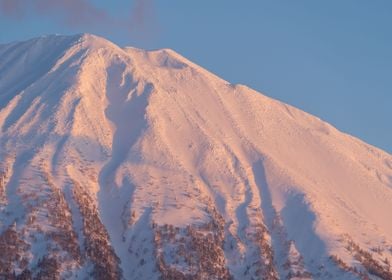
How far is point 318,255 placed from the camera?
7525 inches

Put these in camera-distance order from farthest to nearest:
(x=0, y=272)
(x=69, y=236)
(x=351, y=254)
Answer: (x=351, y=254) → (x=69, y=236) → (x=0, y=272)

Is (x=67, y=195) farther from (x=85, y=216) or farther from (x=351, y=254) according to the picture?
(x=351, y=254)

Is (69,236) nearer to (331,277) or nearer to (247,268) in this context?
(247,268)

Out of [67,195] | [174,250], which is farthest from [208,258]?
[67,195]

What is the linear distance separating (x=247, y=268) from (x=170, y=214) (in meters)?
21.3

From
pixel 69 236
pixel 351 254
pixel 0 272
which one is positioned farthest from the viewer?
pixel 351 254

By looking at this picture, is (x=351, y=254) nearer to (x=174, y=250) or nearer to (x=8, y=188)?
(x=174, y=250)

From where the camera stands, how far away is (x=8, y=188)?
642 ft

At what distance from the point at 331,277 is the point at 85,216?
149ft

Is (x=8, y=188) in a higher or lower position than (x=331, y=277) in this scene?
higher

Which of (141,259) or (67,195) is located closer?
(141,259)

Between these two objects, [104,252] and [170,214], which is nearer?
[104,252]

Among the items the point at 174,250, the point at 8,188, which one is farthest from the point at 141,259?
the point at 8,188

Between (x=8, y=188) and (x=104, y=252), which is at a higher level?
(x=8, y=188)
